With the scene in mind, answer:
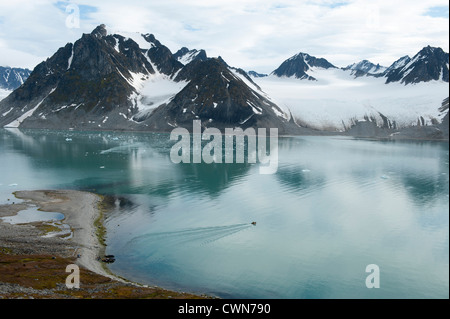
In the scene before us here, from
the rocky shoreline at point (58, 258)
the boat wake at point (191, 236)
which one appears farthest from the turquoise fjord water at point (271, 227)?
the rocky shoreline at point (58, 258)

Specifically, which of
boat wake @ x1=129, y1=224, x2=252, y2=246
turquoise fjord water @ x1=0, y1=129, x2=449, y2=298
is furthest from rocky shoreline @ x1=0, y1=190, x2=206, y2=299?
boat wake @ x1=129, y1=224, x2=252, y2=246

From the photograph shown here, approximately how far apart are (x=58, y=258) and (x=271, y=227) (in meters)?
28.0

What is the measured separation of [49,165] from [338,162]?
297 feet

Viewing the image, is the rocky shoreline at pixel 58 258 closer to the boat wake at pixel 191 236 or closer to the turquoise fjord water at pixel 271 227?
the turquoise fjord water at pixel 271 227

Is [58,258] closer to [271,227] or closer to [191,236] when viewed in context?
[191,236]

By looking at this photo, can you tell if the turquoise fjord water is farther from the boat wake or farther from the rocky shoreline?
the rocky shoreline

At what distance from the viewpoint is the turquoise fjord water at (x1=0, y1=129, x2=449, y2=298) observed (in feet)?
116

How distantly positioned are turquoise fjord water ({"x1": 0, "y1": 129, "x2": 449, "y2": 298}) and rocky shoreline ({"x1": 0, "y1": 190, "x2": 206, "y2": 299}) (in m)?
2.51

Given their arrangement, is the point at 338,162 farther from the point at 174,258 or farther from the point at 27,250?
the point at 27,250

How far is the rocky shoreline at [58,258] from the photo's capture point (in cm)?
2970

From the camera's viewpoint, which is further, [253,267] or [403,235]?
[403,235]

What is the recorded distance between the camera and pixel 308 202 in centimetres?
6669

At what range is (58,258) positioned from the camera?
37.8 metres
